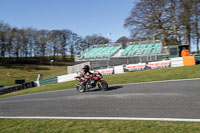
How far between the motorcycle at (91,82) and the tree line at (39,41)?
181 ft

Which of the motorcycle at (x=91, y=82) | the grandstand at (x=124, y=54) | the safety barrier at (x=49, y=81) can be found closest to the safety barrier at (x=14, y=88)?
the safety barrier at (x=49, y=81)

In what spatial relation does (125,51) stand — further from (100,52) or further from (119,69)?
(119,69)

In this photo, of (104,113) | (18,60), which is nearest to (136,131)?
(104,113)

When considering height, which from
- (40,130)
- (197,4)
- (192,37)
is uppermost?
(197,4)

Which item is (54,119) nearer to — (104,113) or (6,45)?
(104,113)

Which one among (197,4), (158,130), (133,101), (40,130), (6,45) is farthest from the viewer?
(6,45)

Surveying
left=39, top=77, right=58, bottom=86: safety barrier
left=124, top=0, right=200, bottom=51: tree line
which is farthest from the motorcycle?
left=124, top=0, right=200, bottom=51: tree line

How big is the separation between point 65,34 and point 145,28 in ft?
177

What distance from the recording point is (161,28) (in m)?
32.8

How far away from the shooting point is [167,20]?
32.3m

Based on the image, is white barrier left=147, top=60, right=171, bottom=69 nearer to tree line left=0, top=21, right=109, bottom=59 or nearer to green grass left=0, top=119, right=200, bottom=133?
green grass left=0, top=119, right=200, bottom=133

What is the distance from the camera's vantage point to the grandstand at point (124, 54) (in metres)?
27.9

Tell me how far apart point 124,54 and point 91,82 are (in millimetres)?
19515

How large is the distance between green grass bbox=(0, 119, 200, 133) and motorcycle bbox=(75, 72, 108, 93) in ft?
16.6
